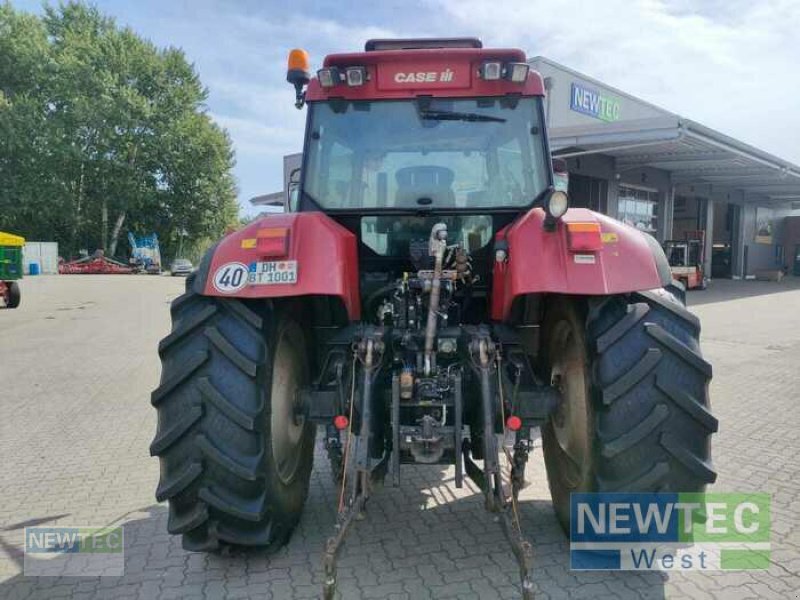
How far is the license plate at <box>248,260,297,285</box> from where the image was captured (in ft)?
9.07

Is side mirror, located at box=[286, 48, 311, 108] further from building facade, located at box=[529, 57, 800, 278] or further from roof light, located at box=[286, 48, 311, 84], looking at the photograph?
building facade, located at box=[529, 57, 800, 278]

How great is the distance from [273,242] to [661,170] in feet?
78.2

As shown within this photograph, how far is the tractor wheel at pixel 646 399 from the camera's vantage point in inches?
103

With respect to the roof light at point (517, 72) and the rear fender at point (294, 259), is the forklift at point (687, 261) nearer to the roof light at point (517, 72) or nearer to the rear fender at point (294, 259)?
the roof light at point (517, 72)

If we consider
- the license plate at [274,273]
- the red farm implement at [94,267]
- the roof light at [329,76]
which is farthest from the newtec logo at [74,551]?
the red farm implement at [94,267]

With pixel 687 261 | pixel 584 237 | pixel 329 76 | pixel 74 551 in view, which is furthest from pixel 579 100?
pixel 74 551

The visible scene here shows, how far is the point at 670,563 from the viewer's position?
9.85ft

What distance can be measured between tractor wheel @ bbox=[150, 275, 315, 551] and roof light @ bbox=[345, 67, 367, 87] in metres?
1.47

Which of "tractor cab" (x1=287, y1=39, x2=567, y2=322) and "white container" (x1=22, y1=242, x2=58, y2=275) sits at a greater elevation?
"tractor cab" (x1=287, y1=39, x2=567, y2=322)

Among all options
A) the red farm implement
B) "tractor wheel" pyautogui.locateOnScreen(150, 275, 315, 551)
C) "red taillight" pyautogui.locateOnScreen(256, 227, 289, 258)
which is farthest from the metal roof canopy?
the red farm implement

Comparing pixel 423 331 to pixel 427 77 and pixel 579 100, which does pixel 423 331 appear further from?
pixel 579 100

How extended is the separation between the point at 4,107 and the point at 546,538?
4303cm

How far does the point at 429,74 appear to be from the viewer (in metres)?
3.54

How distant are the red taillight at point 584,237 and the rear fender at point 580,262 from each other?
26mm
